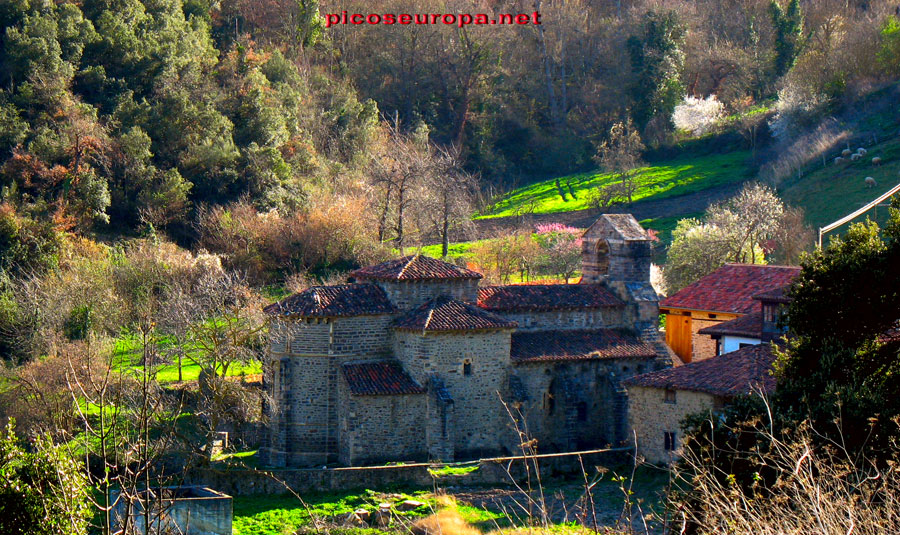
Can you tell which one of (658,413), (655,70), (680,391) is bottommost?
(658,413)

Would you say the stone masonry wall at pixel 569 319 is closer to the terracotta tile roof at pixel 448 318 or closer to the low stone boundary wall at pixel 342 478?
the terracotta tile roof at pixel 448 318

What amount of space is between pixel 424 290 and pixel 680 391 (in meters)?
7.46

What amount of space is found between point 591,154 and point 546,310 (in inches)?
1527

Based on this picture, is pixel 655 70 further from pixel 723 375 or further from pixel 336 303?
pixel 336 303

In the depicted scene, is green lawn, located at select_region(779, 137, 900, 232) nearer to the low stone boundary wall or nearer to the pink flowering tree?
the pink flowering tree

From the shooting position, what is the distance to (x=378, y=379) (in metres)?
30.0

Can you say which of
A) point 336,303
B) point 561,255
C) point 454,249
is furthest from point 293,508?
point 454,249

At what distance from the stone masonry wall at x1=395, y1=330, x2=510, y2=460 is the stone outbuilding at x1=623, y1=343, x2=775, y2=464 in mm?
3543

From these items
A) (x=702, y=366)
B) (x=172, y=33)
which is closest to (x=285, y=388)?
(x=702, y=366)

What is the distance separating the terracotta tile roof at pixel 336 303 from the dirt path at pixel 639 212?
84.3ft

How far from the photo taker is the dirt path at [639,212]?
57.8 meters

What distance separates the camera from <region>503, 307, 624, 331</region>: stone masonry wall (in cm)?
3344

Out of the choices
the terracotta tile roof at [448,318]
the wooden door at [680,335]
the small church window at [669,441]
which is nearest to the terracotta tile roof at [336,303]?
the terracotta tile roof at [448,318]

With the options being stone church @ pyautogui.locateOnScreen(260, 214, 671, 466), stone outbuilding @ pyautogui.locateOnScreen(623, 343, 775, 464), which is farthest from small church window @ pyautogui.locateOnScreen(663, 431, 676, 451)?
stone church @ pyautogui.locateOnScreen(260, 214, 671, 466)
